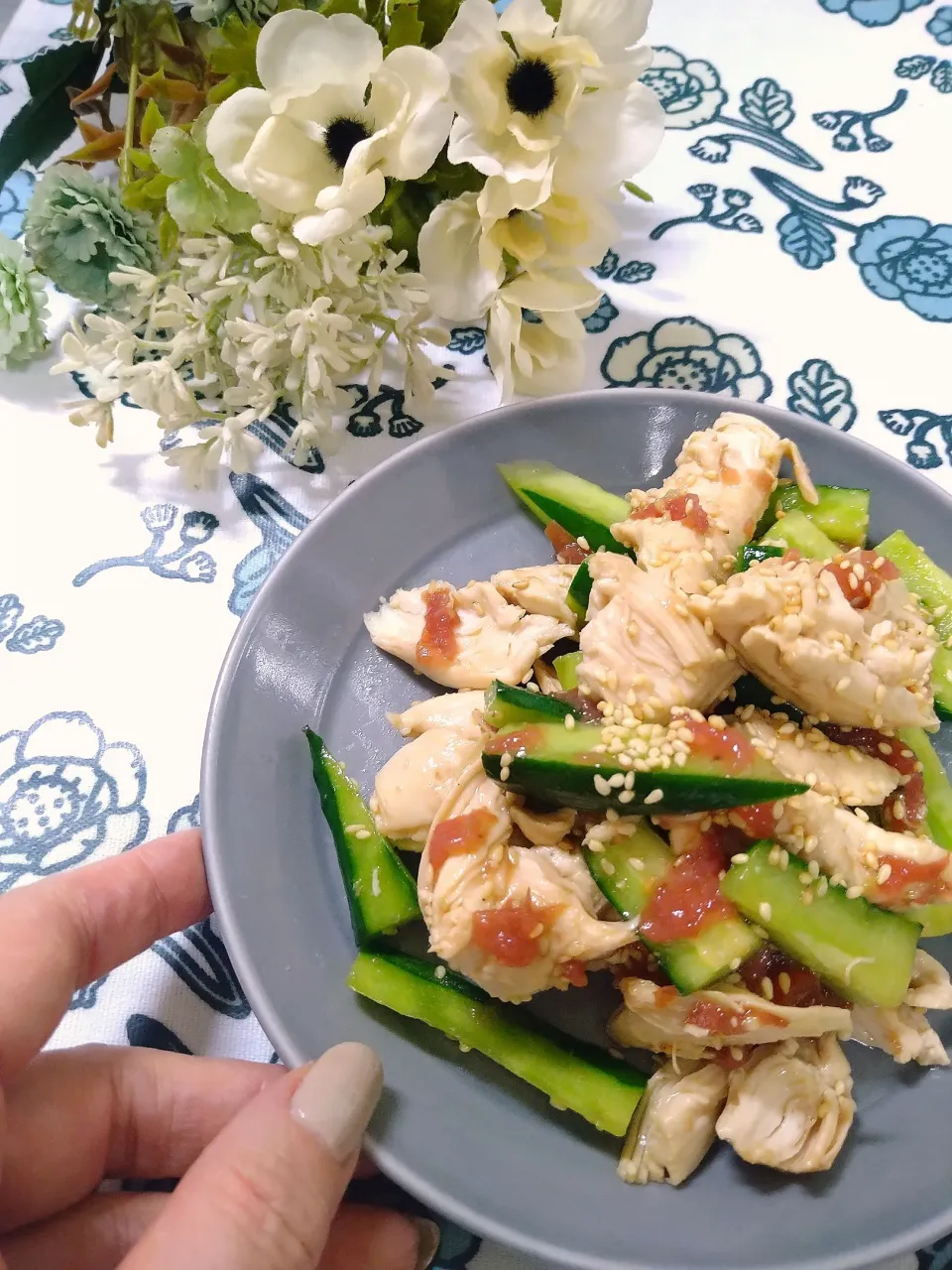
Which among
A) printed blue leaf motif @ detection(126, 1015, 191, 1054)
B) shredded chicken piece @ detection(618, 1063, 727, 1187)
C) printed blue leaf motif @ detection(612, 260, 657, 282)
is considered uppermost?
printed blue leaf motif @ detection(612, 260, 657, 282)

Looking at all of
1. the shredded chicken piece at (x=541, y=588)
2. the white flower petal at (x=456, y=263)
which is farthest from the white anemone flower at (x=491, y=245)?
the shredded chicken piece at (x=541, y=588)

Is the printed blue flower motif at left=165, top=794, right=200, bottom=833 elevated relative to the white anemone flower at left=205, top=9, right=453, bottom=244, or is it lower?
lower

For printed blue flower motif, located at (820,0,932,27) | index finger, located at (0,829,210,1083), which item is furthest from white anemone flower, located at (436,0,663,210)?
printed blue flower motif, located at (820,0,932,27)

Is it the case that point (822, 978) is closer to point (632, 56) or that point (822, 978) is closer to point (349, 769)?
point (349, 769)

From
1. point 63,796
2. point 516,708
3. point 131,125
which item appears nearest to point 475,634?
point 516,708

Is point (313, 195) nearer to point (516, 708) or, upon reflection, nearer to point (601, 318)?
point (601, 318)

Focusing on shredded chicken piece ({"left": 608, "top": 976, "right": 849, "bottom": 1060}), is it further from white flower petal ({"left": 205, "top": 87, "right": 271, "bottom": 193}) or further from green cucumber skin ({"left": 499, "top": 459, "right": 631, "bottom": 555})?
white flower petal ({"left": 205, "top": 87, "right": 271, "bottom": 193})

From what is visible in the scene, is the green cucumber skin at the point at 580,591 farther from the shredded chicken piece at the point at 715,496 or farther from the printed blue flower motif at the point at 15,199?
the printed blue flower motif at the point at 15,199
